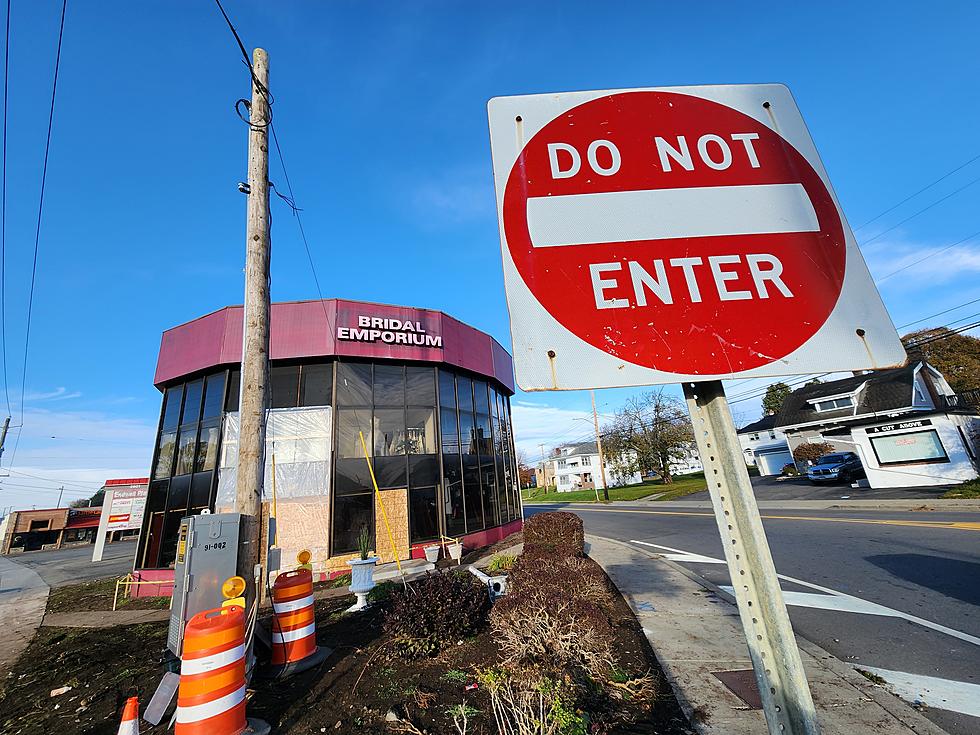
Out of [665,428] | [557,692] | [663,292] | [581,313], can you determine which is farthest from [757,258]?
[665,428]

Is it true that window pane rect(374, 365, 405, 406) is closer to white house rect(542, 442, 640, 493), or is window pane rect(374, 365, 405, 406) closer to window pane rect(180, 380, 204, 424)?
window pane rect(180, 380, 204, 424)

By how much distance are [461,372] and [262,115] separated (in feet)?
33.0

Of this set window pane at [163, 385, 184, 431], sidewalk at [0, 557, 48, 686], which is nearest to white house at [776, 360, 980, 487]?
sidewalk at [0, 557, 48, 686]

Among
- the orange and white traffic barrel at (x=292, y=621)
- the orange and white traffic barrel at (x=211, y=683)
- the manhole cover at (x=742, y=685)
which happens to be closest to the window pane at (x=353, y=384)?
the orange and white traffic barrel at (x=292, y=621)

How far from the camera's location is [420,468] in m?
12.8

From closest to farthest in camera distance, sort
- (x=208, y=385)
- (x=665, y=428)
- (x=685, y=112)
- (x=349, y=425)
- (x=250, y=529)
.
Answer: (x=685, y=112) < (x=250, y=529) < (x=349, y=425) < (x=208, y=385) < (x=665, y=428)

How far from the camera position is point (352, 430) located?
1240cm

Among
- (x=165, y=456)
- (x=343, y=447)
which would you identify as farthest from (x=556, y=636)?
(x=165, y=456)

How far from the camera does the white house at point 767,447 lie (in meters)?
35.1

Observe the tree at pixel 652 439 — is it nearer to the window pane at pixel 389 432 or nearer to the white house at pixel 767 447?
the white house at pixel 767 447

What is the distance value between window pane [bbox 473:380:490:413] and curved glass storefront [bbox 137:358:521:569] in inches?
47.7

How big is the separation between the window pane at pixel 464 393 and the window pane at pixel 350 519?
14.8 ft

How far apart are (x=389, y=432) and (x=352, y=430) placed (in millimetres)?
1119

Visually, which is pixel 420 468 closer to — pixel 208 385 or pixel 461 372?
pixel 461 372
